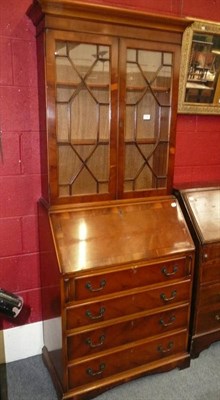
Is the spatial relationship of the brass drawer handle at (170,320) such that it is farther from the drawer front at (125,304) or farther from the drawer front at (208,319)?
the drawer front at (208,319)

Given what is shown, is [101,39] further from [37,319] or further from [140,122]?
[37,319]

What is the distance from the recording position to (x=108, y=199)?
1.89 metres

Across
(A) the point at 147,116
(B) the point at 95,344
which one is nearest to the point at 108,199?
(A) the point at 147,116

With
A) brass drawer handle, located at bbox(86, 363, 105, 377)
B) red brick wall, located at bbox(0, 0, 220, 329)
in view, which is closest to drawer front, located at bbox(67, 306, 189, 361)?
brass drawer handle, located at bbox(86, 363, 105, 377)

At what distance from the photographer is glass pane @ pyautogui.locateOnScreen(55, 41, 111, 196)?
1.65 m

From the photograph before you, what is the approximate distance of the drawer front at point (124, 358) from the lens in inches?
70.2

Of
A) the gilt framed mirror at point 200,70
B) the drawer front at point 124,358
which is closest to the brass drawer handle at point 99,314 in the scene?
the drawer front at point 124,358

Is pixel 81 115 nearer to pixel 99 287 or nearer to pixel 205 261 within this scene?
pixel 99 287

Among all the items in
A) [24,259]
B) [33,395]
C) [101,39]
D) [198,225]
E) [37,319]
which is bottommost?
[33,395]

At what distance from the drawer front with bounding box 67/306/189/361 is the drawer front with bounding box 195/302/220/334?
13 cm

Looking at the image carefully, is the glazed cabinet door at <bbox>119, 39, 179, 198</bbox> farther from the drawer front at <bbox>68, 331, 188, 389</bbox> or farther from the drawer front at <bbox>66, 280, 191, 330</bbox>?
the drawer front at <bbox>68, 331, 188, 389</bbox>

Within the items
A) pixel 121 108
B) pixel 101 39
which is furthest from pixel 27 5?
pixel 121 108

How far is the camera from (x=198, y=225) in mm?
2031

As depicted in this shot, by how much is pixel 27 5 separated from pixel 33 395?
2224 mm
